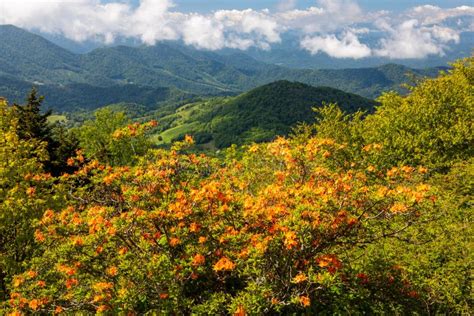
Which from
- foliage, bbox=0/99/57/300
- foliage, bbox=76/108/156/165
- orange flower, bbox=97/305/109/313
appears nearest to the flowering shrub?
orange flower, bbox=97/305/109/313

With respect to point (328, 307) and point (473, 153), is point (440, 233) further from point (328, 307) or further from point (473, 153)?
point (473, 153)

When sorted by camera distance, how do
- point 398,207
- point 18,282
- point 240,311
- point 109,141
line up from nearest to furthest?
1. point 240,311
2. point 398,207
3. point 18,282
4. point 109,141

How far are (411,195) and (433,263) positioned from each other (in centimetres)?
592

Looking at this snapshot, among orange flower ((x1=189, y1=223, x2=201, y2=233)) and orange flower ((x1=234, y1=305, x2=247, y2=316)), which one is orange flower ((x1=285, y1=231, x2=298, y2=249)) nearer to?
orange flower ((x1=234, y1=305, x2=247, y2=316))

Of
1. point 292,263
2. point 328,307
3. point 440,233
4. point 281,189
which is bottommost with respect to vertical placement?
point 328,307

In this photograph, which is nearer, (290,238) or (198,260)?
(290,238)

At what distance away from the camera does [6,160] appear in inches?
845

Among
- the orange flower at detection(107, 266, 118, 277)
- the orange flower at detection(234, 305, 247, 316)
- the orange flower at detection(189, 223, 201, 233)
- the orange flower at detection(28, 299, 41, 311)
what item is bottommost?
the orange flower at detection(28, 299, 41, 311)

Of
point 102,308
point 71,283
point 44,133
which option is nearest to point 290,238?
point 102,308

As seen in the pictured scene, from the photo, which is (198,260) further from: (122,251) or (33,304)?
(33,304)

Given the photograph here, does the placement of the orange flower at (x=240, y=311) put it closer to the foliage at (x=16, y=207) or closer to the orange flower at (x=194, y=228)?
the orange flower at (x=194, y=228)

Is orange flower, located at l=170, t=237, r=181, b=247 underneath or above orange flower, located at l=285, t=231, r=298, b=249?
underneath

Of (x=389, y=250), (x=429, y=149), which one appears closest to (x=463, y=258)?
(x=389, y=250)

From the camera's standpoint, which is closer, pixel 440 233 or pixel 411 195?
pixel 411 195
